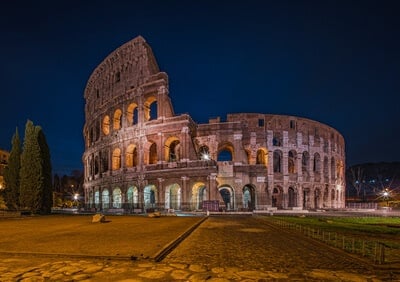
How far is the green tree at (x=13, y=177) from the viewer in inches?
1156

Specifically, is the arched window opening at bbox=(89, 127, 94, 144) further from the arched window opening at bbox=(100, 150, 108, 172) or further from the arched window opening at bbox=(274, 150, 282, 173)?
the arched window opening at bbox=(274, 150, 282, 173)

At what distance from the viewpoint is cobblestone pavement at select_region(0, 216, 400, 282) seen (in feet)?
18.7

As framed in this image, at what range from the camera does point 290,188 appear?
1615 inches

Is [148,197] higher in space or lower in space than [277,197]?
higher

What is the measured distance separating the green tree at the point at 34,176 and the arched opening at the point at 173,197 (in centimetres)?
1226

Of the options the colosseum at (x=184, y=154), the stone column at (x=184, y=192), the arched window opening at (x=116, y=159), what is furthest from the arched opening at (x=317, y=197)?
the arched window opening at (x=116, y=159)

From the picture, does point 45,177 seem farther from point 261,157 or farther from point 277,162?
point 277,162

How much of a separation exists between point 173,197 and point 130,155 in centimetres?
819

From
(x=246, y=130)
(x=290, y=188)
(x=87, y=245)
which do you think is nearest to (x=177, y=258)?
(x=87, y=245)

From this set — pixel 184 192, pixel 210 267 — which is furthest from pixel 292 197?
pixel 210 267

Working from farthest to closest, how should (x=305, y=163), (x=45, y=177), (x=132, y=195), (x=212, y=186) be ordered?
1. (x=305, y=163)
2. (x=132, y=195)
3. (x=212, y=186)
4. (x=45, y=177)

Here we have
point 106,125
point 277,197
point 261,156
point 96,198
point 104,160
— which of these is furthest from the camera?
point 96,198

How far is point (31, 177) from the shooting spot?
2747cm

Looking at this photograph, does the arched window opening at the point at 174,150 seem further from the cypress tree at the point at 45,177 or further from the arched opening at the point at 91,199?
the cypress tree at the point at 45,177
